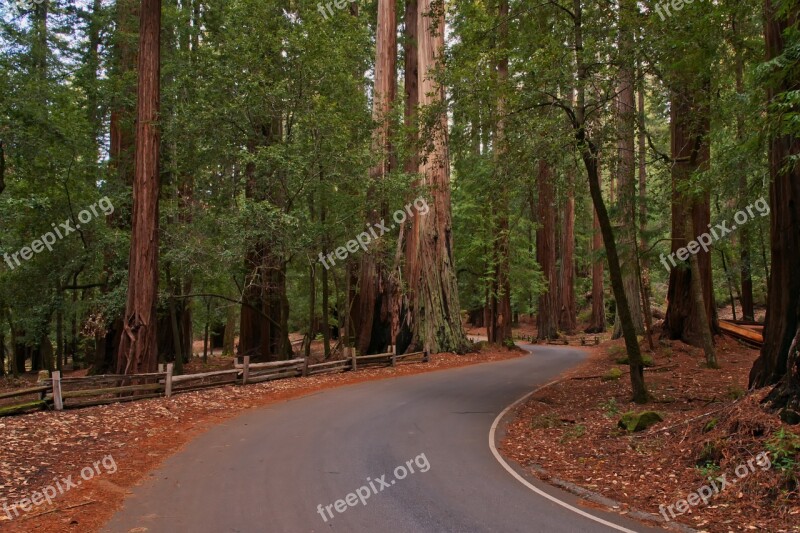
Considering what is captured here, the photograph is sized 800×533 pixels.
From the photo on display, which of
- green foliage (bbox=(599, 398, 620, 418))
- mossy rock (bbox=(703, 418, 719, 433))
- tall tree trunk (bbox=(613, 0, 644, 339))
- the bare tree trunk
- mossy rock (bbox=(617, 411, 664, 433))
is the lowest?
green foliage (bbox=(599, 398, 620, 418))

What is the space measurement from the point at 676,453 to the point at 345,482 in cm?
440

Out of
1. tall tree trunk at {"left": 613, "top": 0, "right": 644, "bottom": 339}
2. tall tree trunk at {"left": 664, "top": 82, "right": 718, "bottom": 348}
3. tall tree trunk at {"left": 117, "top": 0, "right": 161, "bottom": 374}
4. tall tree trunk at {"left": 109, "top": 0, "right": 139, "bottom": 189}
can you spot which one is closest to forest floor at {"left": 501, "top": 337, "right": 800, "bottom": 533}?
tall tree trunk at {"left": 613, "top": 0, "right": 644, "bottom": 339}

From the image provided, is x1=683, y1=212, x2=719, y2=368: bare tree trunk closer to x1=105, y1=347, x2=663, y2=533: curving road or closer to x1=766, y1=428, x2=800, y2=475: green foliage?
x1=105, y1=347, x2=663, y2=533: curving road

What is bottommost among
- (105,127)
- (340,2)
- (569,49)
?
(569,49)

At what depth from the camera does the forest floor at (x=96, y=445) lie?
525cm

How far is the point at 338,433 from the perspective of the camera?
335 inches

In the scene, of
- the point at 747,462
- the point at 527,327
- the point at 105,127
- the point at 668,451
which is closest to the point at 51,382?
the point at 668,451

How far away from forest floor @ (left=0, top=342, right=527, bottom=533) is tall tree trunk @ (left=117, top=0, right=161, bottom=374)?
1.55m

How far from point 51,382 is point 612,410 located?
1093cm

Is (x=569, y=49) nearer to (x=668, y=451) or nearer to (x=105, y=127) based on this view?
(x=668, y=451)

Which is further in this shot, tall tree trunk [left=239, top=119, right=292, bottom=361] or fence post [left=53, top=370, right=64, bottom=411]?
tall tree trunk [left=239, top=119, right=292, bottom=361]

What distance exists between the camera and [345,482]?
6086 mm

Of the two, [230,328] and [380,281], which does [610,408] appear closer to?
[380,281]

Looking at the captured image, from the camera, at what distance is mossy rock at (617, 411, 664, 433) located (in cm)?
787
